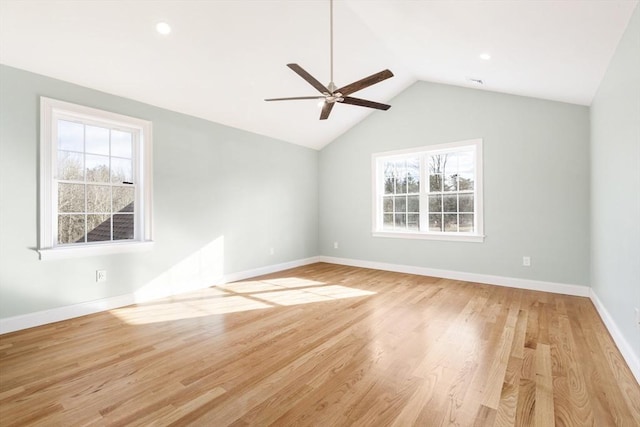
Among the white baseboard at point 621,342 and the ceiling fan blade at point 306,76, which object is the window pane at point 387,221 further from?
the ceiling fan blade at point 306,76

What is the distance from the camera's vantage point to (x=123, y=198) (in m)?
3.77

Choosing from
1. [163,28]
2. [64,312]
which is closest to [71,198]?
[64,312]

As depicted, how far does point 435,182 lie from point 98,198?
4.98 meters

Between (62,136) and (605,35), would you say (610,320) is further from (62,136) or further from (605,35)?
(62,136)

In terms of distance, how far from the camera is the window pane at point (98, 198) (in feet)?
11.4

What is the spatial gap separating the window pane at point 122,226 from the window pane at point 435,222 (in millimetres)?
4640

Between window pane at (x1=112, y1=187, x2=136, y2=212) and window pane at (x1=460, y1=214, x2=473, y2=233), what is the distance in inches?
194

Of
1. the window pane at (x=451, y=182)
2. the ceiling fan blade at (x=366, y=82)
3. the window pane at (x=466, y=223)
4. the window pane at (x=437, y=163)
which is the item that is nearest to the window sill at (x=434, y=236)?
the window pane at (x=466, y=223)

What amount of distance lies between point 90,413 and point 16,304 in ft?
6.65

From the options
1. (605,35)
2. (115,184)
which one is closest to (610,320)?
(605,35)

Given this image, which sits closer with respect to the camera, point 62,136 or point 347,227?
point 62,136

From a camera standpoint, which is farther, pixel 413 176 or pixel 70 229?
pixel 413 176

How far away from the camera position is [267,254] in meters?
5.52

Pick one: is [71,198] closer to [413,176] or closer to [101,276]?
[101,276]
